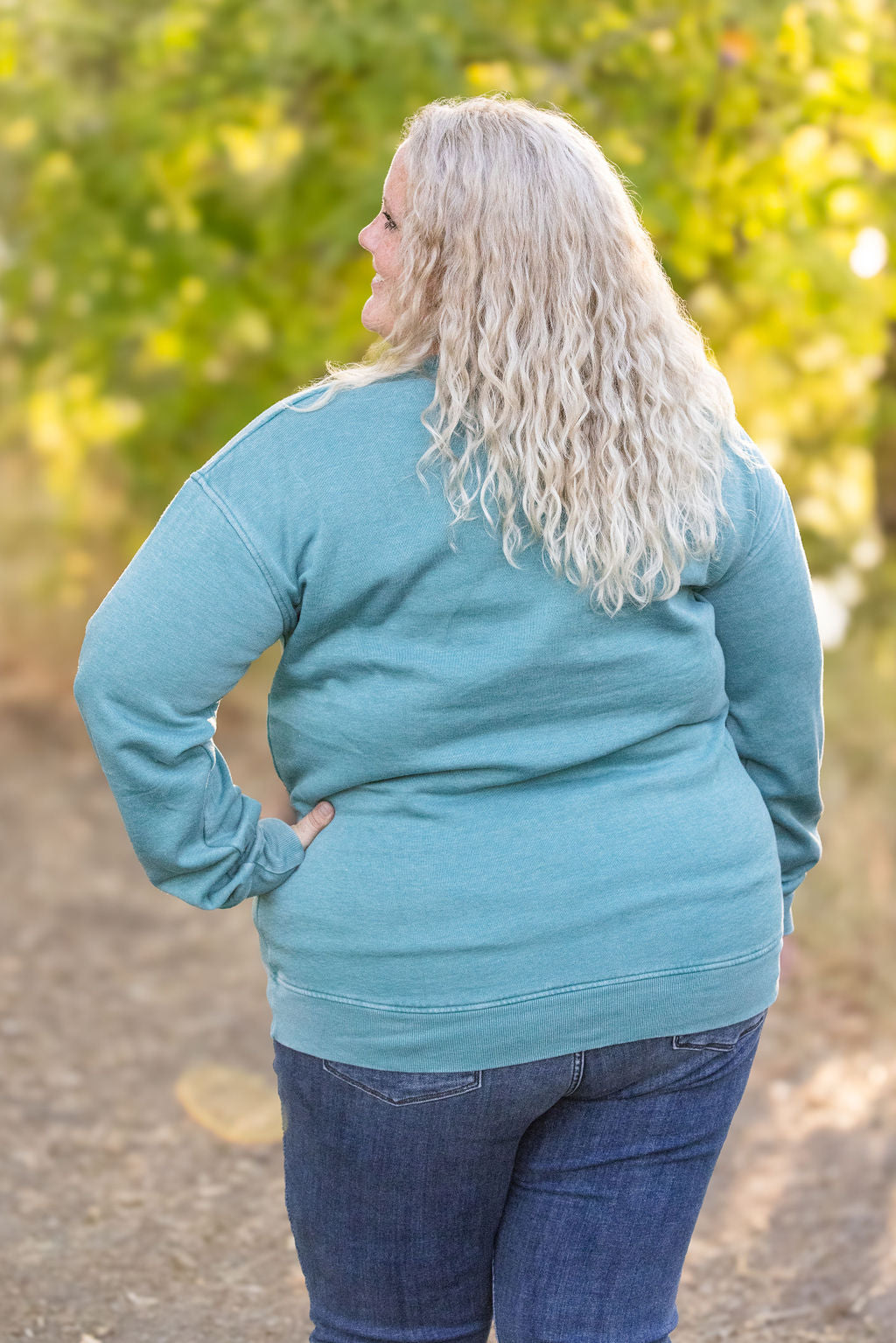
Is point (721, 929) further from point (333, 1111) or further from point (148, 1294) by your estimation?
point (148, 1294)

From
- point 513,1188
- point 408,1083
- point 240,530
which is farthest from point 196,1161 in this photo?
point 240,530

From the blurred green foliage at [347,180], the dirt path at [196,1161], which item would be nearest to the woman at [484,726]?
the dirt path at [196,1161]

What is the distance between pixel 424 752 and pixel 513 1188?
51 cm

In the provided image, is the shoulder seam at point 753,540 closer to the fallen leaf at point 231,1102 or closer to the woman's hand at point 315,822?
the woman's hand at point 315,822

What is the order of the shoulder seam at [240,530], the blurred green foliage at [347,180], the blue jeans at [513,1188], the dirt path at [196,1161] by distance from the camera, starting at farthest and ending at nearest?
1. the blurred green foliage at [347,180]
2. the dirt path at [196,1161]
3. the blue jeans at [513,1188]
4. the shoulder seam at [240,530]

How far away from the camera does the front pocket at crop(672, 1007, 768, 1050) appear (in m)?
A: 1.41

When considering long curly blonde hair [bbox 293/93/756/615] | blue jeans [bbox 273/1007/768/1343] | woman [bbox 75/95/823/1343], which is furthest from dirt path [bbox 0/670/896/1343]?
long curly blonde hair [bbox 293/93/756/615]

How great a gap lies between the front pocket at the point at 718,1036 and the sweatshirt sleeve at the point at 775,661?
0.97 feet

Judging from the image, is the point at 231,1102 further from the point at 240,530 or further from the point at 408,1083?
the point at 240,530

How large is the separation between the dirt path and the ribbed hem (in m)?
1.51

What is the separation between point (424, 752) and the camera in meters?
1.34

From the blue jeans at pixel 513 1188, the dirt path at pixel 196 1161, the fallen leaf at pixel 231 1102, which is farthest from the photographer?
the fallen leaf at pixel 231 1102

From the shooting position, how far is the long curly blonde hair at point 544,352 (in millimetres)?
1309

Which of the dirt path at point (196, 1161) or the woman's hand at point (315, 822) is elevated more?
the woman's hand at point (315, 822)
